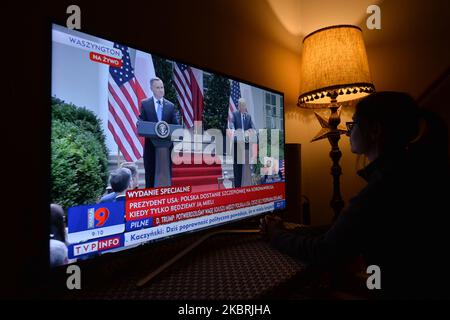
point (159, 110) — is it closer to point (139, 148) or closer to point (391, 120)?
point (139, 148)

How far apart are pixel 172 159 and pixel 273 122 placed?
649 mm

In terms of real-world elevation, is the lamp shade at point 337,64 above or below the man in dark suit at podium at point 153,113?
above

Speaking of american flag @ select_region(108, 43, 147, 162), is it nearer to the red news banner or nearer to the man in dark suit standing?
the red news banner

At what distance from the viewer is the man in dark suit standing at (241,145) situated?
4.07 feet

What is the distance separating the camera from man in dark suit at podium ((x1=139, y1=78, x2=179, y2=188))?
907mm

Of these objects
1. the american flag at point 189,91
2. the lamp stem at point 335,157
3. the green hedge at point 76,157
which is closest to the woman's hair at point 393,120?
the american flag at point 189,91

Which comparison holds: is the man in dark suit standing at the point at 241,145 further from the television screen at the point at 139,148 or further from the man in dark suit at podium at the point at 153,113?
the man in dark suit at podium at the point at 153,113

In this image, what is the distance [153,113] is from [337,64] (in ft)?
3.72

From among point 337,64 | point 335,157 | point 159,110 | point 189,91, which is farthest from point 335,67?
point 159,110

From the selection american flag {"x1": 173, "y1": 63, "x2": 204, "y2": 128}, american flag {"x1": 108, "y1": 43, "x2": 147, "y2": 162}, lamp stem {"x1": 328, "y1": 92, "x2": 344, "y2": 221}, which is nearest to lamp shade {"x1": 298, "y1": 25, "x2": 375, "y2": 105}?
lamp stem {"x1": 328, "y1": 92, "x2": 344, "y2": 221}

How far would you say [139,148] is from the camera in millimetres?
888

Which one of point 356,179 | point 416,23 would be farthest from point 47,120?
point 416,23

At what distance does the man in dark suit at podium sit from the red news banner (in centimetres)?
5

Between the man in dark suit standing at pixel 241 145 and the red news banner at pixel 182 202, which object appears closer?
the red news banner at pixel 182 202
